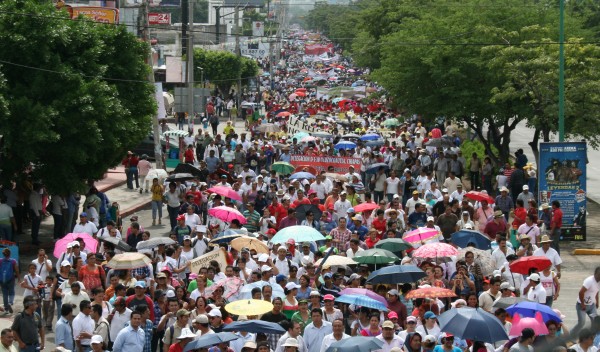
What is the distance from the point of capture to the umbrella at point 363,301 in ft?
46.2

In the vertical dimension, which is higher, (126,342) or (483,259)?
(483,259)

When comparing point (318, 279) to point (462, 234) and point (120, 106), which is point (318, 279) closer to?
point (462, 234)

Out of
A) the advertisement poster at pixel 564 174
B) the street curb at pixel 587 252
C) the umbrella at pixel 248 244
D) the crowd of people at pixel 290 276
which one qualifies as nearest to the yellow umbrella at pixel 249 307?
the crowd of people at pixel 290 276

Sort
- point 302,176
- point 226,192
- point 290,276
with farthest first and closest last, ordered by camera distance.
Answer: point 302,176 < point 226,192 < point 290,276

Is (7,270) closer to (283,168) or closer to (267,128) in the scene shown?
(283,168)

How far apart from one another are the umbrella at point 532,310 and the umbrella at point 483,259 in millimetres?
3258

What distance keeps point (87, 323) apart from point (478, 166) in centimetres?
1953

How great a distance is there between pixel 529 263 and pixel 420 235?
280cm

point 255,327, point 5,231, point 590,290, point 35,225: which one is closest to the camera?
point 255,327

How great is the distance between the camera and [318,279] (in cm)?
1634

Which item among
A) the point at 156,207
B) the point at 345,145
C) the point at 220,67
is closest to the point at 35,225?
the point at 156,207

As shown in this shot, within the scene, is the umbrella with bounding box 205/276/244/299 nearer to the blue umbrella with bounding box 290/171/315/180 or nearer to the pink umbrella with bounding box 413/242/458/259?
the pink umbrella with bounding box 413/242/458/259

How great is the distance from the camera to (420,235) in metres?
19.2

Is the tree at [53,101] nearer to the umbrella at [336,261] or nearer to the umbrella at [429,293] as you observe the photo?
the umbrella at [336,261]
